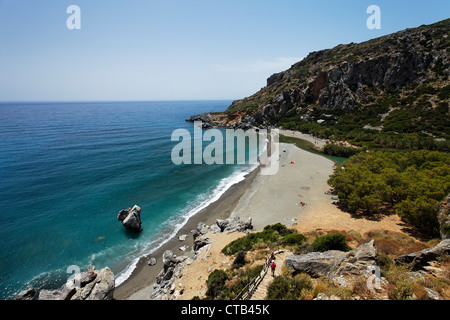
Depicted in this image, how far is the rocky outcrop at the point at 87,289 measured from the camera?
14.4 m

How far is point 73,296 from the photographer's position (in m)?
14.4

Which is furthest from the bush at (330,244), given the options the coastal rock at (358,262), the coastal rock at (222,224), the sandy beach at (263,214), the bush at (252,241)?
the coastal rock at (222,224)

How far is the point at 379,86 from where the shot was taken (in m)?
87.3

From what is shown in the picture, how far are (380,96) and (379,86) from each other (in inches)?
238

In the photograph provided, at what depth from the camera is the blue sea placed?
69.4 ft

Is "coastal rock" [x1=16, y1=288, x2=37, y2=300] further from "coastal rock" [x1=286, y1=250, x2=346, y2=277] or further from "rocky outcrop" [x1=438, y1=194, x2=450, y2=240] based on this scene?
"rocky outcrop" [x1=438, y1=194, x2=450, y2=240]

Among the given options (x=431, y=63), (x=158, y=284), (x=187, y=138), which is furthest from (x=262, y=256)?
(x=431, y=63)

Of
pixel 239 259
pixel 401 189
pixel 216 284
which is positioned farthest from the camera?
pixel 401 189

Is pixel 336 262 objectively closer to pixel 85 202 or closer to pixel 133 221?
pixel 133 221

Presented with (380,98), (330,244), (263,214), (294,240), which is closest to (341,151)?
(263,214)

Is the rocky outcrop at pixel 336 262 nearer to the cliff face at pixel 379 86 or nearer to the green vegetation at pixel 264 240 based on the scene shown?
the green vegetation at pixel 264 240

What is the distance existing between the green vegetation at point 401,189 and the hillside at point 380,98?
2662cm
